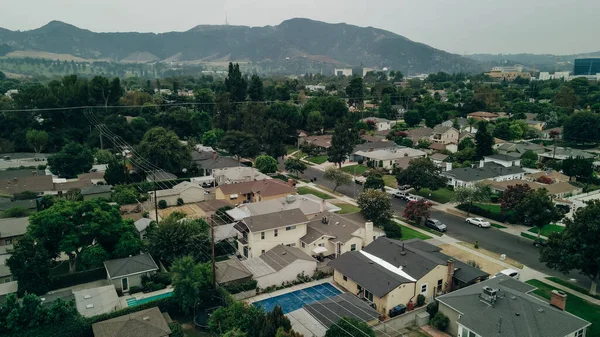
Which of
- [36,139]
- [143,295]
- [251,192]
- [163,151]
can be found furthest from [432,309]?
[36,139]

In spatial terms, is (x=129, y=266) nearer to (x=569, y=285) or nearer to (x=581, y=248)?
(x=581, y=248)

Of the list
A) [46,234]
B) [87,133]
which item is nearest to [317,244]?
[46,234]

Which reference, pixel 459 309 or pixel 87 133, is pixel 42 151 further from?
pixel 459 309

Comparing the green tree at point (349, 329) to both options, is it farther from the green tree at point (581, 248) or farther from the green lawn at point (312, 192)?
the green lawn at point (312, 192)

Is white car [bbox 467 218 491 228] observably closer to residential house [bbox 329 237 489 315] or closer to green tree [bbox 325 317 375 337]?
residential house [bbox 329 237 489 315]

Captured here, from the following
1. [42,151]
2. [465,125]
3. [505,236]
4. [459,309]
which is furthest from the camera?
[465,125]

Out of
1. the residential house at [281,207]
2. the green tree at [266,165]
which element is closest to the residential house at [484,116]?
the green tree at [266,165]
